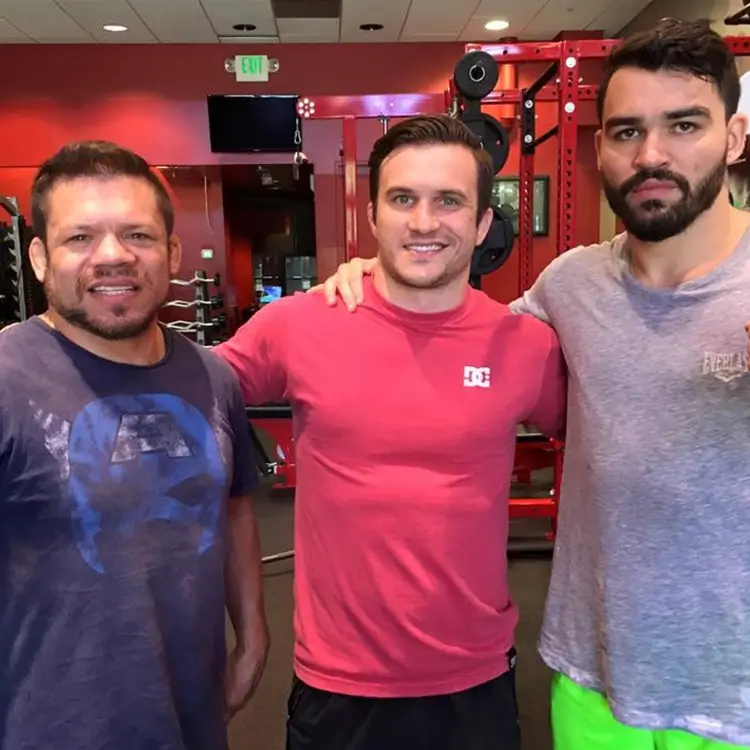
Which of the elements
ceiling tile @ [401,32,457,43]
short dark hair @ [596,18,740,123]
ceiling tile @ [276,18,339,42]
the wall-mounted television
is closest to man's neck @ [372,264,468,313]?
short dark hair @ [596,18,740,123]

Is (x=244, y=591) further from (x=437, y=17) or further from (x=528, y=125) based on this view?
(x=437, y=17)

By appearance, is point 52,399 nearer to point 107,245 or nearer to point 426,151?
point 107,245

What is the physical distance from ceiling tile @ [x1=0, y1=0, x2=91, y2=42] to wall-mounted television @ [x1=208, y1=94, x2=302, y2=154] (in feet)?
4.27

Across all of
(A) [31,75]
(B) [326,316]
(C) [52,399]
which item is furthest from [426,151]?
(A) [31,75]

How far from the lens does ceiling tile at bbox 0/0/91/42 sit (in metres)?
6.06

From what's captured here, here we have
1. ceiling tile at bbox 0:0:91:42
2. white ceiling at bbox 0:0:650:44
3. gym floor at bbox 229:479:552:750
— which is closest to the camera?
gym floor at bbox 229:479:552:750

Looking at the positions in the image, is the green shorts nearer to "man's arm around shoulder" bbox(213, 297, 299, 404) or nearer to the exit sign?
"man's arm around shoulder" bbox(213, 297, 299, 404)

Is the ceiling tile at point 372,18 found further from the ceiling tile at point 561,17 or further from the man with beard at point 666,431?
the man with beard at point 666,431

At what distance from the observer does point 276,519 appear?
4.46m

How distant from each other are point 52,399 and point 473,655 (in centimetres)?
81

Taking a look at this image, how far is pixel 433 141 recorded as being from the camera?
4.54 ft

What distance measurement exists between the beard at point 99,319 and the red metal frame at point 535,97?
5.39ft

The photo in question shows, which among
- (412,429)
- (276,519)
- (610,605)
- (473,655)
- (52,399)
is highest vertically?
(52,399)

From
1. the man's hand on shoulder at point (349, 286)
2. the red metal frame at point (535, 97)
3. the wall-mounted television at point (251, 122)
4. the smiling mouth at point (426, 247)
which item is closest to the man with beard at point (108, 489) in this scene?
the man's hand on shoulder at point (349, 286)
